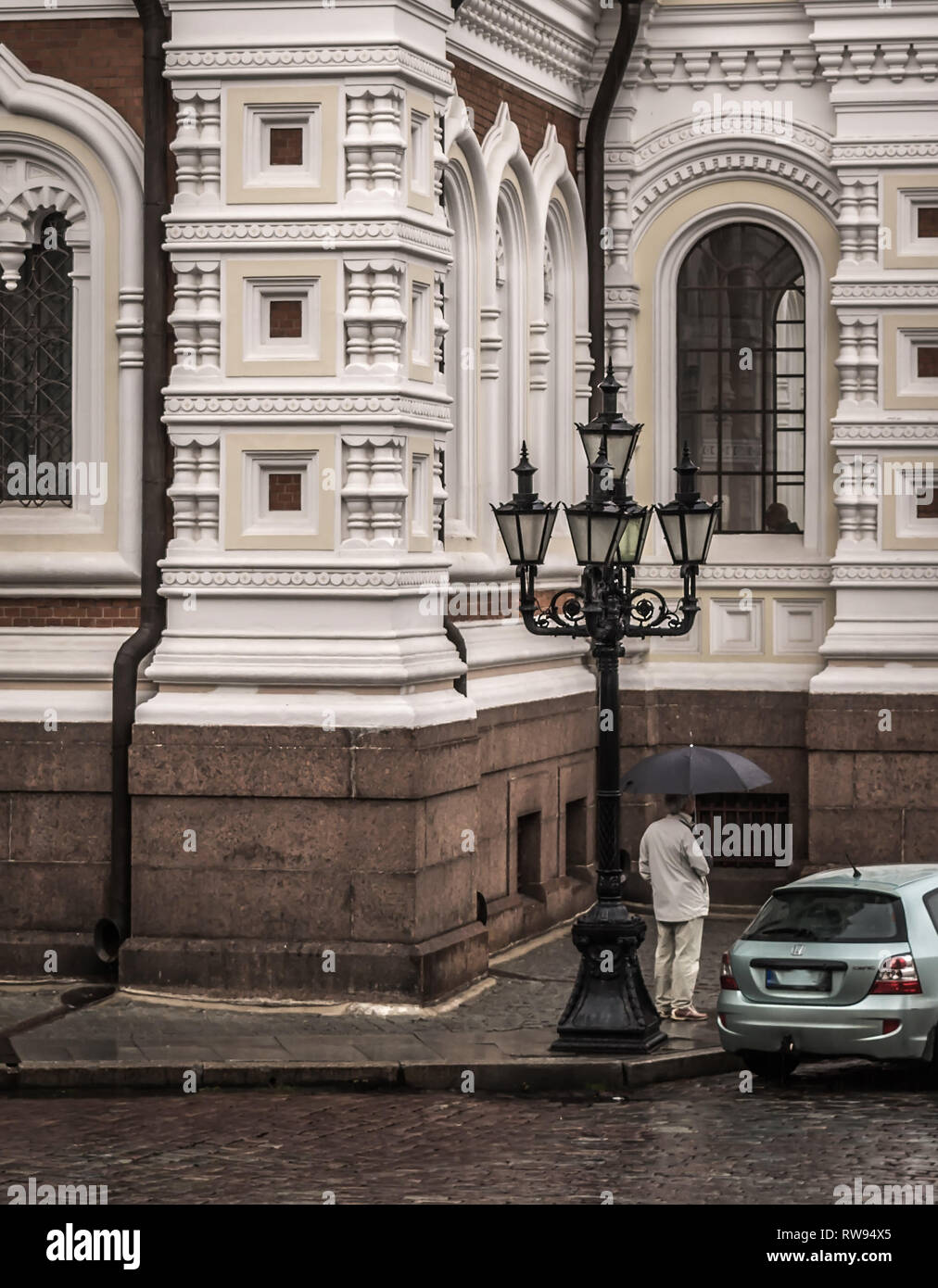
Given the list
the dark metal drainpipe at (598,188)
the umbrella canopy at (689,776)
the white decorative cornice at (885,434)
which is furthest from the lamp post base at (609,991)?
the dark metal drainpipe at (598,188)

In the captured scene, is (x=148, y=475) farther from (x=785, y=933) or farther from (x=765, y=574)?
(x=765, y=574)

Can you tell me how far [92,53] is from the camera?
17938 mm

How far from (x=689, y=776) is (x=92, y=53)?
21.2ft

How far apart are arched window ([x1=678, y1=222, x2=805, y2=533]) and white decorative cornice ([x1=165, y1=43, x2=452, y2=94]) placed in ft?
21.2

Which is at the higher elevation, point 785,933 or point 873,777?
point 873,777

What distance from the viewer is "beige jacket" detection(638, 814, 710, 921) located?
1733 centimetres

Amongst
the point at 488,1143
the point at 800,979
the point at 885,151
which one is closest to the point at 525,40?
the point at 885,151

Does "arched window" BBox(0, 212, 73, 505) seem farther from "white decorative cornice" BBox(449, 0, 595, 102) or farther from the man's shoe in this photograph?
the man's shoe

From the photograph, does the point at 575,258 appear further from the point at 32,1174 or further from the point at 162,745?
the point at 32,1174

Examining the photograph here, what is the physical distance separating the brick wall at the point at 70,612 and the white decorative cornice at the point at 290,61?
3604 mm

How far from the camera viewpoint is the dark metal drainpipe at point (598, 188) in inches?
897

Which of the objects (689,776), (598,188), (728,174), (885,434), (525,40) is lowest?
(689,776)

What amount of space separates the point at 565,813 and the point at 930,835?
3108 millimetres

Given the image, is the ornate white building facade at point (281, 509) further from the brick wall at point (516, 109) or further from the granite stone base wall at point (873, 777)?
the granite stone base wall at point (873, 777)
